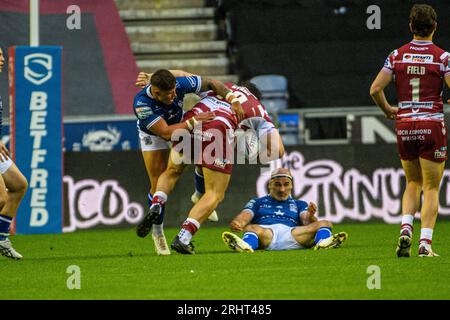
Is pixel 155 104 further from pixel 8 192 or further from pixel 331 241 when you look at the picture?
pixel 331 241

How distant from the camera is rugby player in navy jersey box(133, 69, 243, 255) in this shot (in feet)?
32.2

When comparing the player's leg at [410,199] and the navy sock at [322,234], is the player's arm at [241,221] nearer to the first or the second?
the navy sock at [322,234]

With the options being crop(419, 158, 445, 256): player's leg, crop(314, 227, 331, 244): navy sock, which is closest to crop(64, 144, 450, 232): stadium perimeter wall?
crop(314, 227, 331, 244): navy sock

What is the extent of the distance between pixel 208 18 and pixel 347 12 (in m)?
2.73

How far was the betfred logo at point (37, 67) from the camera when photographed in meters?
14.5

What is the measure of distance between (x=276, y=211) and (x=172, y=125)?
4.67 ft

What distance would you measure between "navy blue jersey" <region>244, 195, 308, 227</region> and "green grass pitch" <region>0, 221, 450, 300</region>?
48 centimetres

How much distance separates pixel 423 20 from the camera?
9.09 meters

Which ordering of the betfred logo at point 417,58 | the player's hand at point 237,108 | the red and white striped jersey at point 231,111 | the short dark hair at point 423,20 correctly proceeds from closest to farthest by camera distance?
the short dark hair at point 423,20
the betfred logo at point 417,58
the player's hand at point 237,108
the red and white striped jersey at point 231,111

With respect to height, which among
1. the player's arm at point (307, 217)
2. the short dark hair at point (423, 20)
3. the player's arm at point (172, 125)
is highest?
the short dark hair at point (423, 20)

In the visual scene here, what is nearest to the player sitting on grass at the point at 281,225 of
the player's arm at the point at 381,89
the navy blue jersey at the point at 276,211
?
the navy blue jersey at the point at 276,211

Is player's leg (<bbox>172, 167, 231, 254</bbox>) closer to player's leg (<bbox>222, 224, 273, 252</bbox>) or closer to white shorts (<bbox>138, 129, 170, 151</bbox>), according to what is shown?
player's leg (<bbox>222, 224, 273, 252</bbox>)
